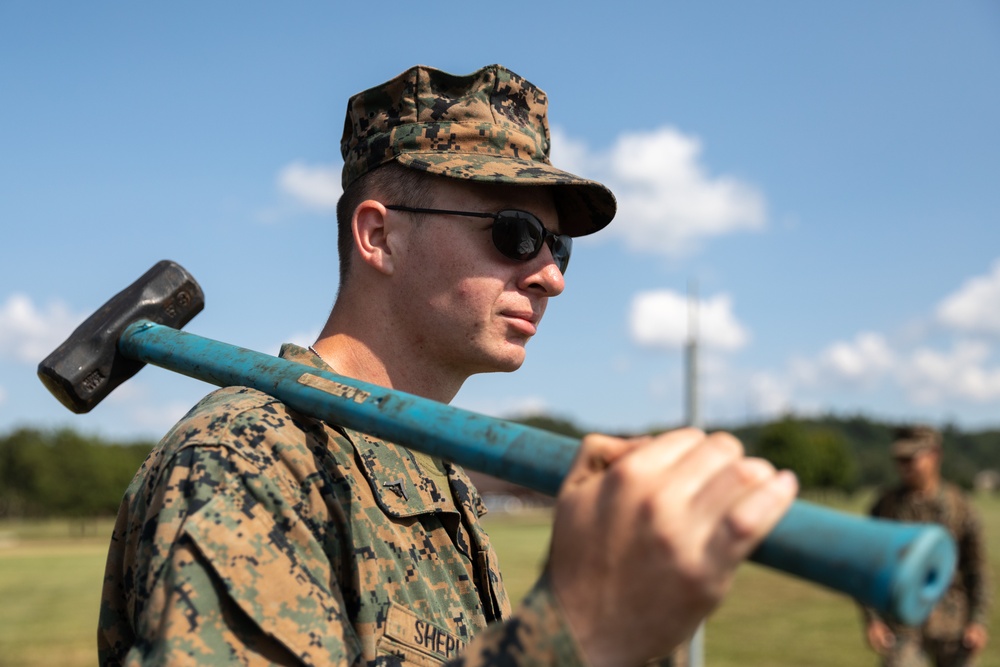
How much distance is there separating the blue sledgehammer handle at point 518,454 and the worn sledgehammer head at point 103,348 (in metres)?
0.17

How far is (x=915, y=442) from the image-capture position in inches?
340

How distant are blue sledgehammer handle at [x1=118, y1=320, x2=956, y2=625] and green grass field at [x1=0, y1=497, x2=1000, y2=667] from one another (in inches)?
315

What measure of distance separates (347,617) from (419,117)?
4.56ft

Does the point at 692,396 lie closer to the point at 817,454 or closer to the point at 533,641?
the point at 533,641

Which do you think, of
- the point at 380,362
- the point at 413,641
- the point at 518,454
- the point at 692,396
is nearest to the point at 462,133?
the point at 380,362

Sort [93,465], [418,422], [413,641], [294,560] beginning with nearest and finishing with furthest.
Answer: [294,560]
[418,422]
[413,641]
[93,465]

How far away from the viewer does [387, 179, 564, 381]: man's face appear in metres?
2.43

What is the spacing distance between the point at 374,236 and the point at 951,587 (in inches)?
309

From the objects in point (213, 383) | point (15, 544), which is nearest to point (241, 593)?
point (213, 383)

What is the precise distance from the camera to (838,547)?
4.03 feet

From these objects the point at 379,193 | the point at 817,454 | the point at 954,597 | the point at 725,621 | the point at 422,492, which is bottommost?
the point at 725,621

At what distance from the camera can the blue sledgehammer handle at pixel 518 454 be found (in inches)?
47.1

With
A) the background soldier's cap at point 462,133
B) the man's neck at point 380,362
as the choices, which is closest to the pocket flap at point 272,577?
the man's neck at point 380,362

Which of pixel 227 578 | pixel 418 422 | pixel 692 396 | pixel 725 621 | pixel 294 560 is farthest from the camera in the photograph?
pixel 725 621
